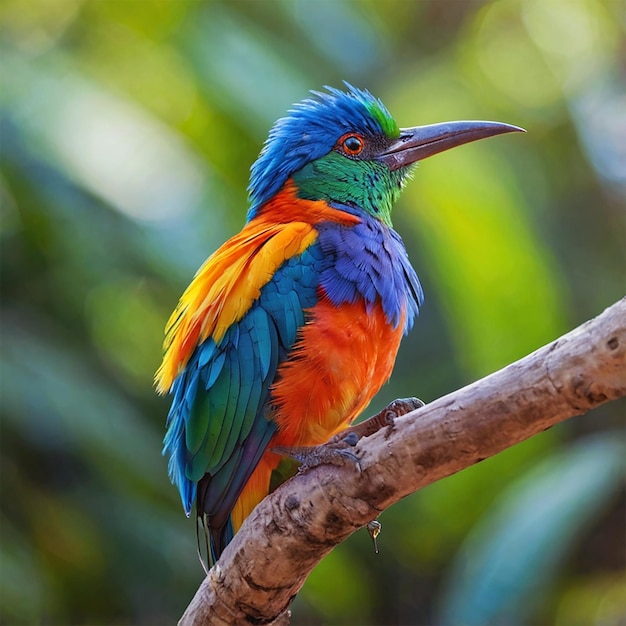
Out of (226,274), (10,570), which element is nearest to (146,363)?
(10,570)

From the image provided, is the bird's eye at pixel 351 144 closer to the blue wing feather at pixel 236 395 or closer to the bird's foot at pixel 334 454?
the blue wing feather at pixel 236 395

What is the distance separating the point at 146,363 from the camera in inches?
262

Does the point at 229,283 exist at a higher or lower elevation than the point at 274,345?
higher

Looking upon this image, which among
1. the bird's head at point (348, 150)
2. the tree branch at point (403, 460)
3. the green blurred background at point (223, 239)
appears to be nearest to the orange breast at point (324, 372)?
the tree branch at point (403, 460)

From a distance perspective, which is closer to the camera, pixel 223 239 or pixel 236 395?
pixel 236 395

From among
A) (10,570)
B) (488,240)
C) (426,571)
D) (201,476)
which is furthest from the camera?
(426,571)

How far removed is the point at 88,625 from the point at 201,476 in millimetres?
3093

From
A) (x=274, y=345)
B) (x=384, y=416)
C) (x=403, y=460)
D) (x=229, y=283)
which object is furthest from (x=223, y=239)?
(x=403, y=460)

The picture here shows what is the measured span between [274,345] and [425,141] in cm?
133

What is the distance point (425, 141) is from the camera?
4109 mm

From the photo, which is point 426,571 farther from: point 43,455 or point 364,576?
point 43,455

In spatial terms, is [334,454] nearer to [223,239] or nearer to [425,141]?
[425,141]

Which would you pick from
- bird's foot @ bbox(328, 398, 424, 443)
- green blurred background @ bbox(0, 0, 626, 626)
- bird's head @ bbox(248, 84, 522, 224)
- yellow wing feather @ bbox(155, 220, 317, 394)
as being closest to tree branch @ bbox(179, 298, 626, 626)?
bird's foot @ bbox(328, 398, 424, 443)

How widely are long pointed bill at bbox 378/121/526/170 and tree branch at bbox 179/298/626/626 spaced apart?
1.78 meters
